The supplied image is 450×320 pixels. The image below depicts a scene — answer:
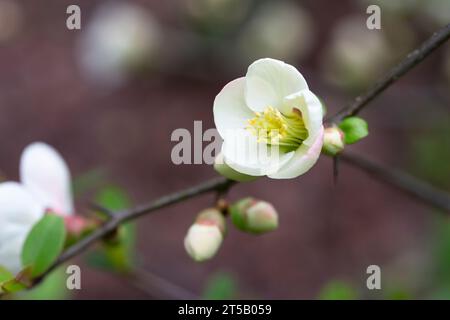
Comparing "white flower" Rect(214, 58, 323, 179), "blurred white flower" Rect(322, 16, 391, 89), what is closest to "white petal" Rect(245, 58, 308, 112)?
"white flower" Rect(214, 58, 323, 179)

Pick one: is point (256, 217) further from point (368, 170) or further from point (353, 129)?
point (368, 170)

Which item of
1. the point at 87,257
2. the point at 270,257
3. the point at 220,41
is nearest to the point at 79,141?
the point at 220,41

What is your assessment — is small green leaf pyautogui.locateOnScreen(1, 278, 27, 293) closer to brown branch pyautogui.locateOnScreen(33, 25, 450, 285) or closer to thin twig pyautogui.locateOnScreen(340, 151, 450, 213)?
brown branch pyautogui.locateOnScreen(33, 25, 450, 285)

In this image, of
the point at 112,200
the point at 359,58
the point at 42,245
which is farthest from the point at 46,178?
the point at 359,58

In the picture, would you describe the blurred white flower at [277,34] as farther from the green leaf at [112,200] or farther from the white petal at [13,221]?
the white petal at [13,221]

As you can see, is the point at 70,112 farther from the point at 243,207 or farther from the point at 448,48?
the point at 243,207

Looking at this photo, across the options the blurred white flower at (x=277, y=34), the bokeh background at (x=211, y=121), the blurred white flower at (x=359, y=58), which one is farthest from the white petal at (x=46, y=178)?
the blurred white flower at (x=277, y=34)
